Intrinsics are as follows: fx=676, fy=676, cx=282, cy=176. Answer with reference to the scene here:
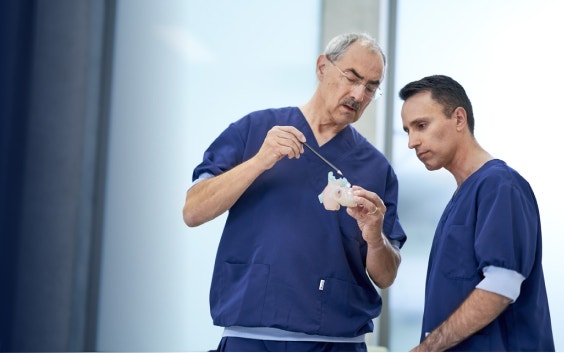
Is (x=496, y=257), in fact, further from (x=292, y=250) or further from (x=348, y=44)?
(x=348, y=44)

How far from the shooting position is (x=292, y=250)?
1656mm

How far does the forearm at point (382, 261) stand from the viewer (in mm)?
1679

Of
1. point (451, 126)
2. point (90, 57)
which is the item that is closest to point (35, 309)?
point (90, 57)

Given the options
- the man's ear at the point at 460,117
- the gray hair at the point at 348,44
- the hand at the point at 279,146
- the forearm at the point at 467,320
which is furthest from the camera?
the gray hair at the point at 348,44

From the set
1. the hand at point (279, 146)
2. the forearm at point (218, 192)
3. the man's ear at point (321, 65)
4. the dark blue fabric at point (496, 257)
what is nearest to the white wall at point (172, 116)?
the man's ear at point (321, 65)

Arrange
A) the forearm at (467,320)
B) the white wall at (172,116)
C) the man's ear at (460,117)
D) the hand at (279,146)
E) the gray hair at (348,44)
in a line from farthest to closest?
the white wall at (172,116), the gray hair at (348,44), the man's ear at (460,117), the hand at (279,146), the forearm at (467,320)

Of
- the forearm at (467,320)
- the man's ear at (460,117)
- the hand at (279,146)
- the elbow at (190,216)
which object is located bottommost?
the forearm at (467,320)

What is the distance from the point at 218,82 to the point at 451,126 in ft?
5.53

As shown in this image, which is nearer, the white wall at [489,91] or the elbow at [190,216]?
the elbow at [190,216]

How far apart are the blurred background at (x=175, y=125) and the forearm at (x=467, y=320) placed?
164 centimetres

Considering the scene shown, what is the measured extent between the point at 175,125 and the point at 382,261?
1.71 meters

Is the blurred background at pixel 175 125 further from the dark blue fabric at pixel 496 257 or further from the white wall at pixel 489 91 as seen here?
the dark blue fabric at pixel 496 257

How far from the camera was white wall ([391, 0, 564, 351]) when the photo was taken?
300 centimetres

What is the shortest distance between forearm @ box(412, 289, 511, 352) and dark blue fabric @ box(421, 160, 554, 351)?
0.21 ft
